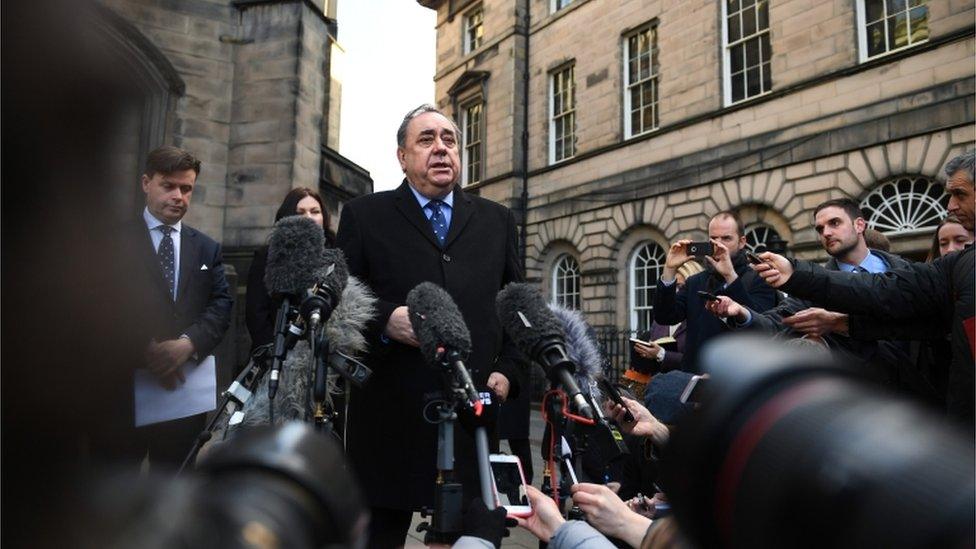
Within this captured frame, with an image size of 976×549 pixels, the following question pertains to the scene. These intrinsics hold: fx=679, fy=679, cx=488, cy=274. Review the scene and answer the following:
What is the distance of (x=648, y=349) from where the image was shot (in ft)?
15.8

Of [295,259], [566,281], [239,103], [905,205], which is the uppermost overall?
[239,103]

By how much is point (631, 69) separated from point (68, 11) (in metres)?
18.0

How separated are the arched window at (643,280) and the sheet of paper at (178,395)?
14.3 meters

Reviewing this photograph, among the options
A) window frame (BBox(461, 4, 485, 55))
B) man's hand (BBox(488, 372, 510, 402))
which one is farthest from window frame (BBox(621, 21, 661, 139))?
man's hand (BBox(488, 372, 510, 402))

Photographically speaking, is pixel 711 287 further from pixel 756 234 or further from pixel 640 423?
pixel 756 234

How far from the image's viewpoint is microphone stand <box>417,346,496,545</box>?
5.74 ft

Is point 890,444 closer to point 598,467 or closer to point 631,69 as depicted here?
point 598,467

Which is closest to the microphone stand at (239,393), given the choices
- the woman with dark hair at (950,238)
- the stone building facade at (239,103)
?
the woman with dark hair at (950,238)

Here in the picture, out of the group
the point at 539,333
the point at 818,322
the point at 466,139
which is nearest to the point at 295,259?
the point at 539,333

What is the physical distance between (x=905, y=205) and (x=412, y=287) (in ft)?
38.6

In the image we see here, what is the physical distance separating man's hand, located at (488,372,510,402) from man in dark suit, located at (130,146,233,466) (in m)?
1.33

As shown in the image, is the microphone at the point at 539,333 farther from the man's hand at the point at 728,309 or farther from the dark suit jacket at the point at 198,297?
the man's hand at the point at 728,309

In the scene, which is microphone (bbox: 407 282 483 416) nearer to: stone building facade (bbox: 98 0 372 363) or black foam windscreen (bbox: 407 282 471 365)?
black foam windscreen (bbox: 407 282 471 365)

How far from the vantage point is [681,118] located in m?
15.5
